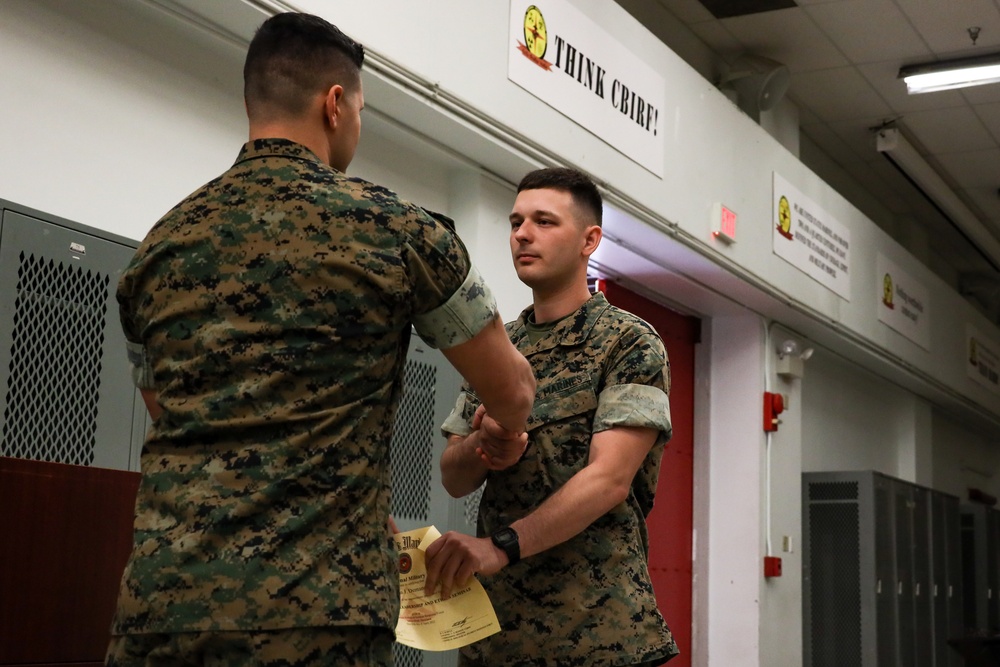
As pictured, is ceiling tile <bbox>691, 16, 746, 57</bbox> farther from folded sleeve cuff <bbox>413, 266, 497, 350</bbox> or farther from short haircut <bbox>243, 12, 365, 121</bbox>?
folded sleeve cuff <bbox>413, 266, 497, 350</bbox>

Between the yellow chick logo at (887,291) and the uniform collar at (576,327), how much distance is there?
6281mm

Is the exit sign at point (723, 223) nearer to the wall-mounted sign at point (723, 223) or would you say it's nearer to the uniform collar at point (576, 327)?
the wall-mounted sign at point (723, 223)

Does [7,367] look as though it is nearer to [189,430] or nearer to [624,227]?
[189,430]

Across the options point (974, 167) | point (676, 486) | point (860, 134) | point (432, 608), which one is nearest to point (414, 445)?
point (432, 608)

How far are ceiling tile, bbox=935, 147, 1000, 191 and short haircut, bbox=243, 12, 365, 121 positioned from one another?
7.80 m

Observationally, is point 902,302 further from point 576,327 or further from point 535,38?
point 576,327

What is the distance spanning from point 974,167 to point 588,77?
516 cm

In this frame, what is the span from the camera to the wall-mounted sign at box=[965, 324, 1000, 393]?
977cm

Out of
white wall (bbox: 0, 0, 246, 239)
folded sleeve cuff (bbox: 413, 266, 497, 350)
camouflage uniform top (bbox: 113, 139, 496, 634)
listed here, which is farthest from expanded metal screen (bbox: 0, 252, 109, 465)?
folded sleeve cuff (bbox: 413, 266, 497, 350)

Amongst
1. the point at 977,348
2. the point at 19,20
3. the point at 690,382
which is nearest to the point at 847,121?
the point at 690,382

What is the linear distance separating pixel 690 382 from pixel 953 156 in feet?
10.4

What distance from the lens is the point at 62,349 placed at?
2.72 metres

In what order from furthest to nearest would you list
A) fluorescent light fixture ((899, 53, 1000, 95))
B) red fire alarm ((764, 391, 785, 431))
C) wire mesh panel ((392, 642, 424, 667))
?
red fire alarm ((764, 391, 785, 431)) → fluorescent light fixture ((899, 53, 1000, 95)) → wire mesh panel ((392, 642, 424, 667))

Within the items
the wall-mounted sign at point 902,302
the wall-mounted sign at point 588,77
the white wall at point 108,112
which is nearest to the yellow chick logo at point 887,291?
the wall-mounted sign at point 902,302
